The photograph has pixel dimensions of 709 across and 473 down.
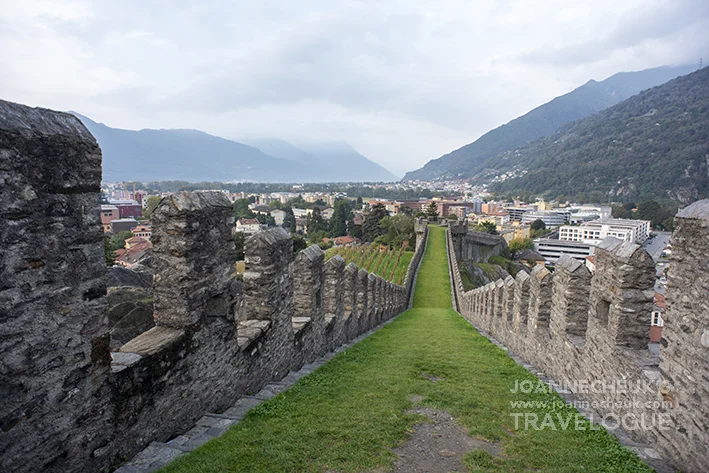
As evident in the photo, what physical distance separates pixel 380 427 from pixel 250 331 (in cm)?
227

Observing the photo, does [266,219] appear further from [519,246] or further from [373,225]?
[519,246]

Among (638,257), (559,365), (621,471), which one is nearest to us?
(621,471)

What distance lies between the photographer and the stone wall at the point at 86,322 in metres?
3.06

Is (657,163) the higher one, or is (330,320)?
(657,163)

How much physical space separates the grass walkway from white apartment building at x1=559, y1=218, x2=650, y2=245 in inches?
2758

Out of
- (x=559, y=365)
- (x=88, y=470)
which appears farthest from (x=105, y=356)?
(x=559, y=365)

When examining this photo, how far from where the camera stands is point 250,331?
622 centimetres

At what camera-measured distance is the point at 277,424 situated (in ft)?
16.5

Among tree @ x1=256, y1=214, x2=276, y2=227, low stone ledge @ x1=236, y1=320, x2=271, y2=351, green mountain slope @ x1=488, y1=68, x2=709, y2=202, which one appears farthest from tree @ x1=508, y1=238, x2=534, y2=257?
low stone ledge @ x1=236, y1=320, x2=271, y2=351

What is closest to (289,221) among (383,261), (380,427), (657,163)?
(383,261)

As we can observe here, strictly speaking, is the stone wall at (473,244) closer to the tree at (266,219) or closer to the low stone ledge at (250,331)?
the low stone ledge at (250,331)

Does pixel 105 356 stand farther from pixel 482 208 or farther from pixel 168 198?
pixel 482 208

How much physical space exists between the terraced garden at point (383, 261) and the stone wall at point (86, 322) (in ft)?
98.9

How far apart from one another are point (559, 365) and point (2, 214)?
8227mm
